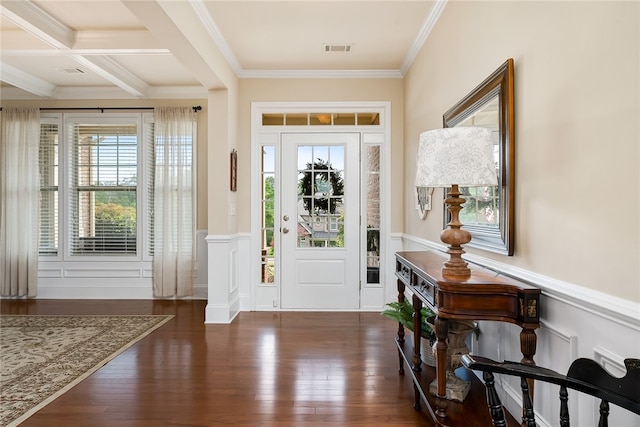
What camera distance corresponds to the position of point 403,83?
438 cm

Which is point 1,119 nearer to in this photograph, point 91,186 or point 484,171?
point 91,186

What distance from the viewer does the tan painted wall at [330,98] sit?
14.4 feet

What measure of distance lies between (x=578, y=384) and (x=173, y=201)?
4631 mm

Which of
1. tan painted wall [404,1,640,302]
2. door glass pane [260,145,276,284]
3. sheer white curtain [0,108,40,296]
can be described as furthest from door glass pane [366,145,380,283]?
sheer white curtain [0,108,40,296]

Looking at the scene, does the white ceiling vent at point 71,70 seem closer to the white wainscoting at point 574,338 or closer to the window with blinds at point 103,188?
the window with blinds at point 103,188

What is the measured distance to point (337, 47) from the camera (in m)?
3.73

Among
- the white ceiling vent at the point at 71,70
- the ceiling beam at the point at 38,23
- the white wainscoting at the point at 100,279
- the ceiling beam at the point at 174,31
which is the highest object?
the white ceiling vent at the point at 71,70

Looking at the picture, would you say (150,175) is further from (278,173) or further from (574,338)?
(574,338)

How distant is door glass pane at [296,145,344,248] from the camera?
14.5ft

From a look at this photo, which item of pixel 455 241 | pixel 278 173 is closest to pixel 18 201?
pixel 278 173

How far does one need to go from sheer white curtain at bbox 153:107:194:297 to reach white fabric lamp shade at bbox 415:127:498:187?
384 centimetres

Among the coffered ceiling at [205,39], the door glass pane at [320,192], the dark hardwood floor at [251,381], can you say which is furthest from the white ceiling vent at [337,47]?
the dark hardwood floor at [251,381]

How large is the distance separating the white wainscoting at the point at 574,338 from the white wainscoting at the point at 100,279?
154 inches

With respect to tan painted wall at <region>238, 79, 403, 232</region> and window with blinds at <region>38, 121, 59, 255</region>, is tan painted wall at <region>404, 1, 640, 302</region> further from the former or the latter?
window with blinds at <region>38, 121, 59, 255</region>
